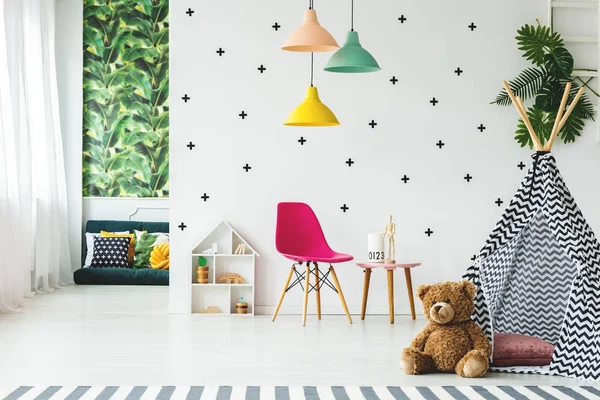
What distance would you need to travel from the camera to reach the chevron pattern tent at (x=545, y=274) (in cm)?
394

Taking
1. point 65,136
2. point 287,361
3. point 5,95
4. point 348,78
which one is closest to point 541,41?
point 348,78

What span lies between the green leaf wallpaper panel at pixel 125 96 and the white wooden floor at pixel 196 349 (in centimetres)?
226

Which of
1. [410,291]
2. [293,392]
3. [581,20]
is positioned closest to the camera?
[293,392]

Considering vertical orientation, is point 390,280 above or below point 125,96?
below

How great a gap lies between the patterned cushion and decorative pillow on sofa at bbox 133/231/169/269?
0.39 ft

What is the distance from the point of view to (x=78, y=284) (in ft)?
26.3

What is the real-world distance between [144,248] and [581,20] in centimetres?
461

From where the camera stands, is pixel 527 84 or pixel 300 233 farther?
pixel 527 84

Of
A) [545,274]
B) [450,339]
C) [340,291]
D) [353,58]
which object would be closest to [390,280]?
[340,291]

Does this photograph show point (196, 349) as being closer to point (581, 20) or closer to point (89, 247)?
point (581, 20)

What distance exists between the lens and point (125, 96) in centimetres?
839

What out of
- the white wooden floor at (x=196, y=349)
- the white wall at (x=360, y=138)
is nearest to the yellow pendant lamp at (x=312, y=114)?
the white wall at (x=360, y=138)

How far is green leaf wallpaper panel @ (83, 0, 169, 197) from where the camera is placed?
329 inches

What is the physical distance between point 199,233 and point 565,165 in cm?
282
